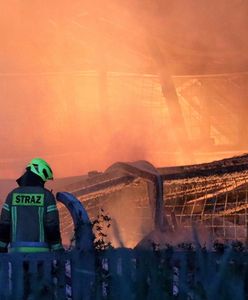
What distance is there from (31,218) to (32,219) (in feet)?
0.04

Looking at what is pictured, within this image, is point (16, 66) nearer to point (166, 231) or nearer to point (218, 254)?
point (166, 231)

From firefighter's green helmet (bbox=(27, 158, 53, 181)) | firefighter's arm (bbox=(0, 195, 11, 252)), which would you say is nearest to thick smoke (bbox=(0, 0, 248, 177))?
firefighter's green helmet (bbox=(27, 158, 53, 181))

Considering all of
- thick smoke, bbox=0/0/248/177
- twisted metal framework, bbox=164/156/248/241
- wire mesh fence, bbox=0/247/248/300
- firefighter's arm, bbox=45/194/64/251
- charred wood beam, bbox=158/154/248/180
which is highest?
thick smoke, bbox=0/0/248/177

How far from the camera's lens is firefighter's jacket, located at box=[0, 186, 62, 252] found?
18.5 feet

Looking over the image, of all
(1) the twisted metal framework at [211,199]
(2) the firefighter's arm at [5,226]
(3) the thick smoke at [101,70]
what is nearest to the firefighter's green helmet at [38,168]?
(2) the firefighter's arm at [5,226]

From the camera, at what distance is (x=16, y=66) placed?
1155cm

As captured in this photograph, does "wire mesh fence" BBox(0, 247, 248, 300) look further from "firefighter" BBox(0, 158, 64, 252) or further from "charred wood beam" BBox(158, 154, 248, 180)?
"charred wood beam" BBox(158, 154, 248, 180)

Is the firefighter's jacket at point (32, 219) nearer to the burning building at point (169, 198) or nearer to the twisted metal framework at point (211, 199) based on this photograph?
the burning building at point (169, 198)

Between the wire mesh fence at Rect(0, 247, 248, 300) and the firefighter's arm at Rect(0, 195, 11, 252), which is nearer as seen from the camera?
the wire mesh fence at Rect(0, 247, 248, 300)

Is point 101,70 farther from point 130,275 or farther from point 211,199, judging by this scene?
point 130,275

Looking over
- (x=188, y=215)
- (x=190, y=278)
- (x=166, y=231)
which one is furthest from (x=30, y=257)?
(x=188, y=215)

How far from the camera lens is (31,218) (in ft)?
18.6

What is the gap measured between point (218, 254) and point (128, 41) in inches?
275

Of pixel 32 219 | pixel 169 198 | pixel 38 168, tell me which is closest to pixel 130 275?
pixel 32 219
